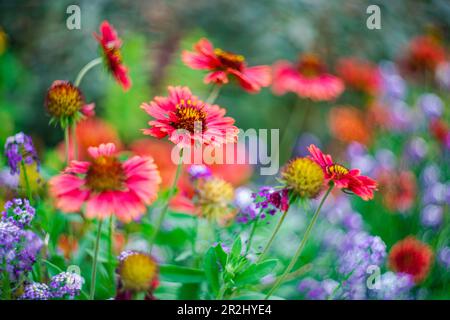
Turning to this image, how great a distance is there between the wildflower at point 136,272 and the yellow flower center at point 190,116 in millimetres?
167

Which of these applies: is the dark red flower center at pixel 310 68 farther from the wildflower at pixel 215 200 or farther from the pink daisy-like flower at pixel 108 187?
the pink daisy-like flower at pixel 108 187

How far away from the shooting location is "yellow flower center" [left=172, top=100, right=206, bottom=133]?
64 cm

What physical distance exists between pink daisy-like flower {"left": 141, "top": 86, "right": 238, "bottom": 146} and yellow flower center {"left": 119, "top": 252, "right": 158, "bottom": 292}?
15 cm

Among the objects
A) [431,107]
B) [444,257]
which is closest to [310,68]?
[431,107]

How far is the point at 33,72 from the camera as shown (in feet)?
5.76

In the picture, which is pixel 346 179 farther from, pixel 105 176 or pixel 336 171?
pixel 105 176

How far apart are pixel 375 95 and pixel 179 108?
126cm

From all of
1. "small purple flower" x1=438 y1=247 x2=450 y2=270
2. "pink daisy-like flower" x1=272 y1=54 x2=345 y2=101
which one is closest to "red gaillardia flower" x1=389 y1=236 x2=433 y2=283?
"small purple flower" x1=438 y1=247 x2=450 y2=270

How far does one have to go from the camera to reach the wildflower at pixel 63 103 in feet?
2.32

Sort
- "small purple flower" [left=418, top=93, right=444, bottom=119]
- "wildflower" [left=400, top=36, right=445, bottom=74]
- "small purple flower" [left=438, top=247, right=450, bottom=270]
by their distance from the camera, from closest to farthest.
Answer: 1. "small purple flower" [left=438, top=247, right=450, bottom=270]
2. "small purple flower" [left=418, top=93, right=444, bottom=119]
3. "wildflower" [left=400, top=36, right=445, bottom=74]

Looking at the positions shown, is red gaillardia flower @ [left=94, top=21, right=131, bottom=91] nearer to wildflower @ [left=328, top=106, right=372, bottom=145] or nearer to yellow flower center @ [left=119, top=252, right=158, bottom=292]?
yellow flower center @ [left=119, top=252, right=158, bottom=292]

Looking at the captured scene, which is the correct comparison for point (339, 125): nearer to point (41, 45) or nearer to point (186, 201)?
point (186, 201)

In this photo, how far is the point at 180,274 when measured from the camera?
0.74 metres
